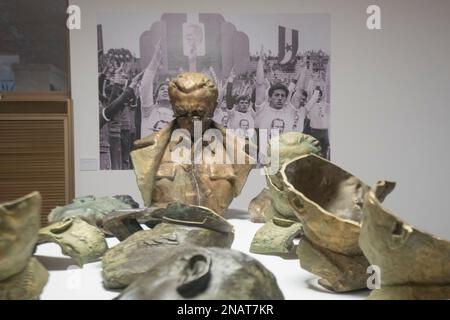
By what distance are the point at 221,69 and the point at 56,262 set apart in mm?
1645

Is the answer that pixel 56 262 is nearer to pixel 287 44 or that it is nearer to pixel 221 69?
pixel 221 69

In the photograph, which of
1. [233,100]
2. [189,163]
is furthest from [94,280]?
[233,100]

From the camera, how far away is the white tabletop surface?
151 centimetres

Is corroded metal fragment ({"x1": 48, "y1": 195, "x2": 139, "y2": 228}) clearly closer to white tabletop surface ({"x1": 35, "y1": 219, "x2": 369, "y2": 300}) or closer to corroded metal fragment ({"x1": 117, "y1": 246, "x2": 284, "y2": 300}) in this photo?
white tabletop surface ({"x1": 35, "y1": 219, "x2": 369, "y2": 300})

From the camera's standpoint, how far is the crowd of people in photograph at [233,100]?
3.10m

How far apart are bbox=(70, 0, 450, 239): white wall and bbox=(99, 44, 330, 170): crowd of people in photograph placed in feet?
0.22

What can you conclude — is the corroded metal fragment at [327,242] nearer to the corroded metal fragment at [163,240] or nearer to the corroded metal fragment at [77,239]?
the corroded metal fragment at [163,240]

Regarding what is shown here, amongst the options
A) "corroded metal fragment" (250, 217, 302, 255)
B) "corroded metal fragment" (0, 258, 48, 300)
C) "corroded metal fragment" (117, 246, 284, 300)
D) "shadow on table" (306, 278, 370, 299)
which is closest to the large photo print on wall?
"corroded metal fragment" (250, 217, 302, 255)

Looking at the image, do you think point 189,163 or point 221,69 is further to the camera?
point 221,69

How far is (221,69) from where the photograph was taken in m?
3.14

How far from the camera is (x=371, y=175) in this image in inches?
127

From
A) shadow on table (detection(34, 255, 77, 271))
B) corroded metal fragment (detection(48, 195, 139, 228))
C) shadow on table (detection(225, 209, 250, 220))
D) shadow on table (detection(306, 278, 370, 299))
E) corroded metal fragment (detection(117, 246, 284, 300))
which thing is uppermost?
corroded metal fragment (detection(117, 246, 284, 300))
